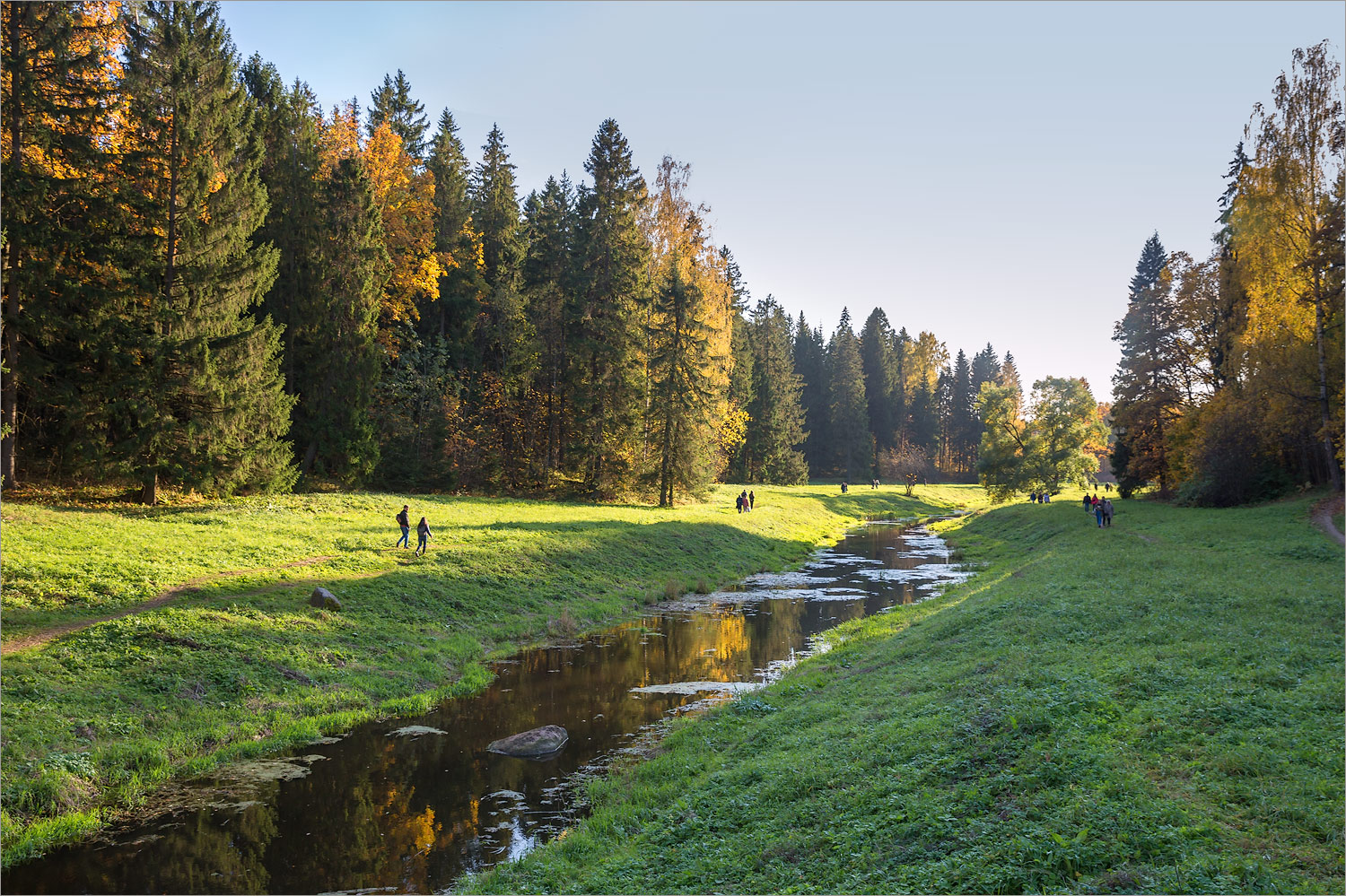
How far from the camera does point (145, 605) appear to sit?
711 inches

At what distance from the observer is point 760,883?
26.5 ft

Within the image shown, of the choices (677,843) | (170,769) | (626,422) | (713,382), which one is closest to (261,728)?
(170,769)

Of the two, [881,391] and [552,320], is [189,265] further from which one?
[881,391]

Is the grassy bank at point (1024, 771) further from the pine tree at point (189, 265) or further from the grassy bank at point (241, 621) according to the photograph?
the pine tree at point (189, 265)

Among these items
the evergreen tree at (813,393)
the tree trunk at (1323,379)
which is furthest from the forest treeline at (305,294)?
the evergreen tree at (813,393)

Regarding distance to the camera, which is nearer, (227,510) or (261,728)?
(261,728)

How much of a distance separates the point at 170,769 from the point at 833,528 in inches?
2069

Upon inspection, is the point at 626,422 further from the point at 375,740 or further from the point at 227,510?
the point at 375,740

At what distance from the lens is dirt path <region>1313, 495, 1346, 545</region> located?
27.0m

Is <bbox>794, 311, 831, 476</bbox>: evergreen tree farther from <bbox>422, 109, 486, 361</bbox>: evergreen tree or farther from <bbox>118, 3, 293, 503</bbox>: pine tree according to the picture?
<bbox>118, 3, 293, 503</bbox>: pine tree

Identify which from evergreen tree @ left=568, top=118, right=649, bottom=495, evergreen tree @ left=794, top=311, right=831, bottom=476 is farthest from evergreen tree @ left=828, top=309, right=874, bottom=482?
evergreen tree @ left=568, top=118, right=649, bottom=495

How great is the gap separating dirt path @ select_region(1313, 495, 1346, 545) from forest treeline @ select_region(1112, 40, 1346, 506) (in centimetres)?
197

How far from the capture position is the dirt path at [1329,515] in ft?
88.5

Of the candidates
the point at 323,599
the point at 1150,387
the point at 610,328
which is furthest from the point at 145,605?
the point at 1150,387
